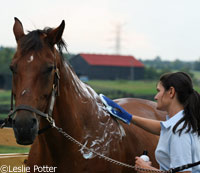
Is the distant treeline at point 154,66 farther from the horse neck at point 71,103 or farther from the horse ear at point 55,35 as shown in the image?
the horse ear at point 55,35

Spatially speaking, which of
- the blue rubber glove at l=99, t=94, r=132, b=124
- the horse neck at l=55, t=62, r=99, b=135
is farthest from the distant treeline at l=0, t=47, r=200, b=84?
the blue rubber glove at l=99, t=94, r=132, b=124

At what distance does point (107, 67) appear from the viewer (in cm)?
6062

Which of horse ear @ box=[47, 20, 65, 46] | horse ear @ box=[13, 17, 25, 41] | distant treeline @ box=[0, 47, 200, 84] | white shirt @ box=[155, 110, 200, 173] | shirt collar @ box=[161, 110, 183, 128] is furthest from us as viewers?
distant treeline @ box=[0, 47, 200, 84]

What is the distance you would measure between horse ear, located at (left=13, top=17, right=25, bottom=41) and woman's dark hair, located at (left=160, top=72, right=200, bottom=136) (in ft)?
4.55

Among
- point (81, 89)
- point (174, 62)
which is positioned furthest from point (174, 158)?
point (174, 62)

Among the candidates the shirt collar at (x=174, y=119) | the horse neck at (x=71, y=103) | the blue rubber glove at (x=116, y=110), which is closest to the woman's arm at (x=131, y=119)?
the blue rubber glove at (x=116, y=110)

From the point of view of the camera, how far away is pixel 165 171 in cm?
233

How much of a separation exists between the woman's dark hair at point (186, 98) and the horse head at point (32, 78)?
0.98 meters

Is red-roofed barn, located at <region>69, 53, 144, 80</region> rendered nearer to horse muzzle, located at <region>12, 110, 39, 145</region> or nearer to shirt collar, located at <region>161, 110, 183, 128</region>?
horse muzzle, located at <region>12, 110, 39, 145</region>

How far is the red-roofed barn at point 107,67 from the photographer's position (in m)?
60.4

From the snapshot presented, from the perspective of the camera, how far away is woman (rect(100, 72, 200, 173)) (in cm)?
216

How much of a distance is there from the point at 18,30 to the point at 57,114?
86 cm

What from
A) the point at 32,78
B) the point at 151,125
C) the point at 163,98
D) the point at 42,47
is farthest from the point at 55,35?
the point at 151,125

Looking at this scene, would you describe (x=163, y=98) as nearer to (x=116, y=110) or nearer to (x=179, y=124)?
(x=179, y=124)
